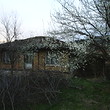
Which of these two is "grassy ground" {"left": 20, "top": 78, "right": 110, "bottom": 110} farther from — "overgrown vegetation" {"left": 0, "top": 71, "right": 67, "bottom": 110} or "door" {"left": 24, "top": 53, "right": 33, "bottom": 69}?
"door" {"left": 24, "top": 53, "right": 33, "bottom": 69}

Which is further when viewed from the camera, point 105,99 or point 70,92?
point 70,92

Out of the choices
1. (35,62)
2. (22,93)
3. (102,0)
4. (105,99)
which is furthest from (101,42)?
(35,62)

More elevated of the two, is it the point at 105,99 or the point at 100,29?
the point at 100,29

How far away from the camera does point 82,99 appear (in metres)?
11.3

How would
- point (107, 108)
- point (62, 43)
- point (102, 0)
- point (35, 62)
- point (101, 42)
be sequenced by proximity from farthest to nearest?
1. point (35, 62)
2. point (62, 43)
3. point (101, 42)
4. point (102, 0)
5. point (107, 108)

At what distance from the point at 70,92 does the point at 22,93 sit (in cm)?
322

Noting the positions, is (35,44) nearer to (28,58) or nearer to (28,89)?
(28,58)

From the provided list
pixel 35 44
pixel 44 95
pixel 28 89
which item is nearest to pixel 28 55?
pixel 35 44

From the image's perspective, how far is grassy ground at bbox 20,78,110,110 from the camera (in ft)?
32.7

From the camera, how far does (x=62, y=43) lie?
1295 cm

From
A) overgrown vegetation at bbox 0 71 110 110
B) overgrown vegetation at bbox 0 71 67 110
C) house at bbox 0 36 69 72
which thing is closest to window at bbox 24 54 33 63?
house at bbox 0 36 69 72

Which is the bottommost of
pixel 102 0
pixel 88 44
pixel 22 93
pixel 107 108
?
pixel 107 108

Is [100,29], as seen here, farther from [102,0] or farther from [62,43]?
[62,43]

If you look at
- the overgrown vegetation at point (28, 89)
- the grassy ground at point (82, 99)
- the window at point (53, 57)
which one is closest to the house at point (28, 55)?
the window at point (53, 57)
